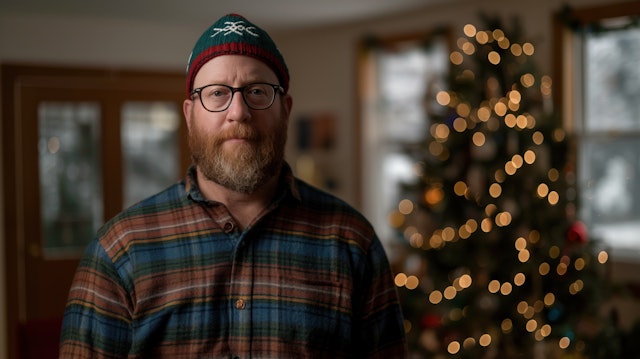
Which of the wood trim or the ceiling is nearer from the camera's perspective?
the wood trim

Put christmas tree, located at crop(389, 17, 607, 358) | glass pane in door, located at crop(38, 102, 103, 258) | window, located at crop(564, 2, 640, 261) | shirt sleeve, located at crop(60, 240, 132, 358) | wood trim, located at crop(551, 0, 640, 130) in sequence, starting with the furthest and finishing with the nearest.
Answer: glass pane in door, located at crop(38, 102, 103, 258) → wood trim, located at crop(551, 0, 640, 130) → window, located at crop(564, 2, 640, 261) → christmas tree, located at crop(389, 17, 607, 358) → shirt sleeve, located at crop(60, 240, 132, 358)

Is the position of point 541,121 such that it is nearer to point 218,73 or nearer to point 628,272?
point 628,272

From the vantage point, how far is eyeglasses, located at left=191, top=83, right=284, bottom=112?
1417mm

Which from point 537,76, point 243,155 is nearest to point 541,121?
point 537,76

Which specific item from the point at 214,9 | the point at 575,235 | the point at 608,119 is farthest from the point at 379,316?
the point at 214,9

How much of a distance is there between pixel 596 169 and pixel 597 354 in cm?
116

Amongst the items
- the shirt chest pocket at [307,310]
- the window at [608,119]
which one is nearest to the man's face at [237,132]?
the shirt chest pocket at [307,310]

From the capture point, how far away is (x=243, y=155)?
4.65 ft

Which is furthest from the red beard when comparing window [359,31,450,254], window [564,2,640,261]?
window [359,31,450,254]

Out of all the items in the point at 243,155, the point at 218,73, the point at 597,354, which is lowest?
the point at 597,354

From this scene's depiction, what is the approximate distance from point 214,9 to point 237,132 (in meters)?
4.09

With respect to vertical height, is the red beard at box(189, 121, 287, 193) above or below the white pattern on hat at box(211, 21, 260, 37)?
below

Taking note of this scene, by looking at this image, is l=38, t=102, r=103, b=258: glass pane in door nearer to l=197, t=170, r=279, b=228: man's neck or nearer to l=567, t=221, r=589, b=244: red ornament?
l=567, t=221, r=589, b=244: red ornament

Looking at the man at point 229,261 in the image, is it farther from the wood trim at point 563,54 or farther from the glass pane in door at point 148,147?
the glass pane in door at point 148,147
